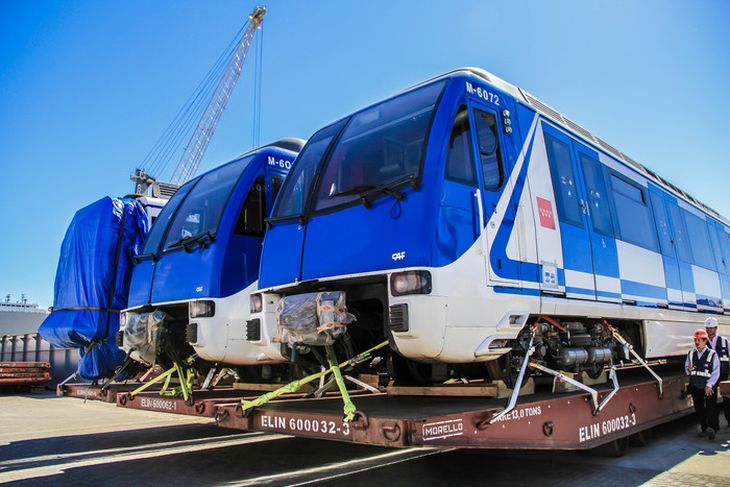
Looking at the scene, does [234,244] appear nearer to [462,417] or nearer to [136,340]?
[136,340]

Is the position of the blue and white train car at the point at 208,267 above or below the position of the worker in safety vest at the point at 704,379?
above

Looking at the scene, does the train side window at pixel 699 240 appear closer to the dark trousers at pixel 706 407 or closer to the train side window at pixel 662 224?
the train side window at pixel 662 224

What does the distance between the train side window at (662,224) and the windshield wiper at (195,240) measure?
6.04m

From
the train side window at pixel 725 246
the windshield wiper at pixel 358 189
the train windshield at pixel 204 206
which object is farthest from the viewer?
the train side window at pixel 725 246

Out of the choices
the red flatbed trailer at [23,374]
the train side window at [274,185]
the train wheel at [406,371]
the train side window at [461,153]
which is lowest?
the red flatbed trailer at [23,374]

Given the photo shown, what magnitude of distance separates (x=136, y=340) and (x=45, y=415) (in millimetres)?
7576

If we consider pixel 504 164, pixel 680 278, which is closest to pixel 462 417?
pixel 504 164

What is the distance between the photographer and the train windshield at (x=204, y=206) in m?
6.68

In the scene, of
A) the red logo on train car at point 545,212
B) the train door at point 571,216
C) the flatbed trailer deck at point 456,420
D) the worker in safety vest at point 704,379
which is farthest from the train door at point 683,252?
the red logo on train car at point 545,212

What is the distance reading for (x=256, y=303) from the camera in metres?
5.35

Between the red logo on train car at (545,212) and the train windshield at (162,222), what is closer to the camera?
the red logo on train car at (545,212)

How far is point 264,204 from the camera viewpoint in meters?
6.82

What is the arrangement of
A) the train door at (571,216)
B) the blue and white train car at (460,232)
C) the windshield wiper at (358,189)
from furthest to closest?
the train door at (571,216) → the windshield wiper at (358,189) → the blue and white train car at (460,232)

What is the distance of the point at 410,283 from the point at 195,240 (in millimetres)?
3261
